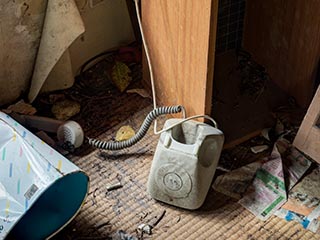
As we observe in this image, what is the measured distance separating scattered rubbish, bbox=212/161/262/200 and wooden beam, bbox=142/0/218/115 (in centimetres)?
22

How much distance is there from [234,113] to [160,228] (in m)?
0.54

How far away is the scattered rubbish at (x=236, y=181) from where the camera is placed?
1772 millimetres

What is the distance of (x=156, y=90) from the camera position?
2.02 meters

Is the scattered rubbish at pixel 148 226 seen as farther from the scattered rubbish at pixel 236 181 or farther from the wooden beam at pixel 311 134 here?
the wooden beam at pixel 311 134

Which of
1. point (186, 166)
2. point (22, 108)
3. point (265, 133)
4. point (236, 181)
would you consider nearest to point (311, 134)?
point (265, 133)

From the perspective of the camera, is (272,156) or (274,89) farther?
(274,89)

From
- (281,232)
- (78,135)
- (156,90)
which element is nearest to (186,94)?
(156,90)

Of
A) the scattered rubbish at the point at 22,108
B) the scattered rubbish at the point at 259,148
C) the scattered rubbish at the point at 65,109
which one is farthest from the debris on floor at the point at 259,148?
the scattered rubbish at the point at 22,108

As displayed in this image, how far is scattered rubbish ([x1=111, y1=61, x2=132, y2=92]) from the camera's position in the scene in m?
2.11

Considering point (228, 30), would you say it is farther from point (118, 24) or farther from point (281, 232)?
point (281, 232)

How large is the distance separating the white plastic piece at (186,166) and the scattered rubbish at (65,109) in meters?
0.43

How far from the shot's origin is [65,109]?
200 cm

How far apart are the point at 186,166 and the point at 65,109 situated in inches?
22.0

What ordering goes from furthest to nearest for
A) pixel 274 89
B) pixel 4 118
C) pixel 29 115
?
pixel 274 89 → pixel 29 115 → pixel 4 118
